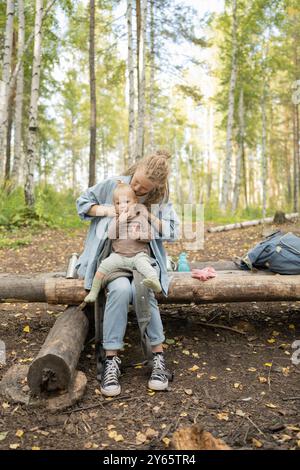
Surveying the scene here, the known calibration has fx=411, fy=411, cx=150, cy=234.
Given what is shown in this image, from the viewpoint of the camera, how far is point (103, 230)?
3.42m

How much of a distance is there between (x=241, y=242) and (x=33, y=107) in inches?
218

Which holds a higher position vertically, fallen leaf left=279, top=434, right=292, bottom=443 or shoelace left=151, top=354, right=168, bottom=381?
shoelace left=151, top=354, right=168, bottom=381

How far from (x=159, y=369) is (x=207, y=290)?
90 centimetres

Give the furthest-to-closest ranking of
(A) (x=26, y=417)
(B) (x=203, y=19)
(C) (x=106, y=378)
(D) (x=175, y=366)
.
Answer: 1. (B) (x=203, y=19)
2. (D) (x=175, y=366)
3. (C) (x=106, y=378)
4. (A) (x=26, y=417)

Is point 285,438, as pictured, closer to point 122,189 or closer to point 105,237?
point 105,237

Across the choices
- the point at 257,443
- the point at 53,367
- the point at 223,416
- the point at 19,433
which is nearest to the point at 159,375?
the point at 223,416

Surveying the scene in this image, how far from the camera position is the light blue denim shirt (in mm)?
3414

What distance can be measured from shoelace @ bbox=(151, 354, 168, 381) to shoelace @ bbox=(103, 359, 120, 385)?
27 cm

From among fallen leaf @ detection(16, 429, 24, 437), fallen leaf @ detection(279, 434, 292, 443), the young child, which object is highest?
the young child

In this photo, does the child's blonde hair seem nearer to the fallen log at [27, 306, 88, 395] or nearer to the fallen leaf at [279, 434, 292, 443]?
the fallen log at [27, 306, 88, 395]

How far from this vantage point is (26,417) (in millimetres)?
2613

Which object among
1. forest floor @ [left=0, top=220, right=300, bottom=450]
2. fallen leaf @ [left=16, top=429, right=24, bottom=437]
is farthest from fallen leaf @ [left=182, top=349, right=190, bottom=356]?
fallen leaf @ [left=16, top=429, right=24, bottom=437]

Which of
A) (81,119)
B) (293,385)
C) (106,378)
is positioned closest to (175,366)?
(106,378)
